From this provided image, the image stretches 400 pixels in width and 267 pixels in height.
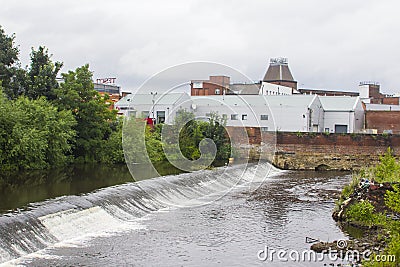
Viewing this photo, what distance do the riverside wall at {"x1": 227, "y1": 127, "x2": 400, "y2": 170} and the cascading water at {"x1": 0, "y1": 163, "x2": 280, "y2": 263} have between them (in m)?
13.8

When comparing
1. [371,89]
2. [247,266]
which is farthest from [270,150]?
[371,89]

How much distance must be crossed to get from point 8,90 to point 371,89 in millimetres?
59078

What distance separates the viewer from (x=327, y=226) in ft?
52.3

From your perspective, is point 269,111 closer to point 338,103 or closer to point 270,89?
point 338,103

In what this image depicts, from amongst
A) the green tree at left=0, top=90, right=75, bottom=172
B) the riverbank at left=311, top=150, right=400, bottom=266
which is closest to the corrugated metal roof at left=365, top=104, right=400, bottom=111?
the green tree at left=0, top=90, right=75, bottom=172

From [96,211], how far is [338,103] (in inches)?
1523

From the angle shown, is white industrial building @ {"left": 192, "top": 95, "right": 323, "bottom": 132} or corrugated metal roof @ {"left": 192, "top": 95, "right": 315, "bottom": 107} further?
corrugated metal roof @ {"left": 192, "top": 95, "right": 315, "bottom": 107}

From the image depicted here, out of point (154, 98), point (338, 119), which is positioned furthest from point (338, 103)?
point (154, 98)

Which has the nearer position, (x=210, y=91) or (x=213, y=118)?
(x=213, y=118)

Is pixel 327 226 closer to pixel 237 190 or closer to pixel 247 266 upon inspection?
pixel 247 266

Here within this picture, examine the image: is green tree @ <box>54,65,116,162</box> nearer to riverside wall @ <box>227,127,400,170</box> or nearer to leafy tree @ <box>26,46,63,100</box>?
leafy tree @ <box>26,46,63,100</box>

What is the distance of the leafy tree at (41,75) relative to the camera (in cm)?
3269

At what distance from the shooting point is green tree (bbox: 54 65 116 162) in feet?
108

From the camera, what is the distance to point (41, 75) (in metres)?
32.9
